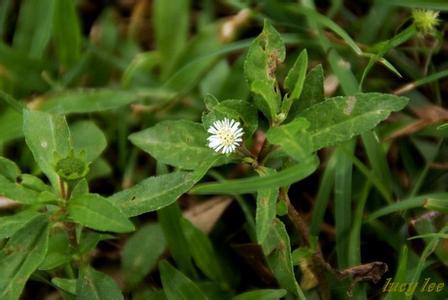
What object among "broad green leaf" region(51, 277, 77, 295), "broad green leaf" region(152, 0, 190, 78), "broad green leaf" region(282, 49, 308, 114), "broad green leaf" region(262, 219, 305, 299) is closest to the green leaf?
"broad green leaf" region(282, 49, 308, 114)

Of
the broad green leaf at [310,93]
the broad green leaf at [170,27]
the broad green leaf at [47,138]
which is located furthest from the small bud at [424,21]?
the broad green leaf at [47,138]

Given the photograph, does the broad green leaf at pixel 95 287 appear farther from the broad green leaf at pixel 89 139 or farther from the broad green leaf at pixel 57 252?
the broad green leaf at pixel 89 139

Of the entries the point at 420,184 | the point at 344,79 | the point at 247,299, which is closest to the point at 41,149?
the point at 247,299

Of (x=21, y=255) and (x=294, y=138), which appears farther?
(x=21, y=255)

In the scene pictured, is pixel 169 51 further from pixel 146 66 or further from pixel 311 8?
pixel 311 8

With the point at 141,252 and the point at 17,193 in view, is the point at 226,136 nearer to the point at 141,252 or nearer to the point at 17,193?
the point at 17,193

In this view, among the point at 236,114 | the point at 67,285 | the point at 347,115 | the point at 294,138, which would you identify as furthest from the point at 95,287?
the point at 347,115

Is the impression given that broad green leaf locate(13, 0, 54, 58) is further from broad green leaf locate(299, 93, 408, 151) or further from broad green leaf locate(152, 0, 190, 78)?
broad green leaf locate(299, 93, 408, 151)
